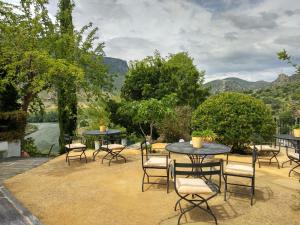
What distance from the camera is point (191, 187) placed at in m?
4.13

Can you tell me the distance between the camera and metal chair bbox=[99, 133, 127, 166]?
8.18m

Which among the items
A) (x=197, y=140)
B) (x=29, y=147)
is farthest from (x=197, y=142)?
(x=29, y=147)

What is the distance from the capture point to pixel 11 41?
9.85m

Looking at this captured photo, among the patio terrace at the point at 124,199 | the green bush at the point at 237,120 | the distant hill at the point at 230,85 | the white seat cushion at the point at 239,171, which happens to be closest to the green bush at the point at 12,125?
the patio terrace at the point at 124,199

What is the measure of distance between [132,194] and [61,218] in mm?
1514

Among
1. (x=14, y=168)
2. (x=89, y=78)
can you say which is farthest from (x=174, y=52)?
(x=14, y=168)

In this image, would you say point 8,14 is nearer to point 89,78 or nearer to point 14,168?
point 89,78

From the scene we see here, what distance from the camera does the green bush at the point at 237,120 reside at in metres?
9.45

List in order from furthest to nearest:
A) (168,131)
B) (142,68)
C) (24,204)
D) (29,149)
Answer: (142,68) → (168,131) → (29,149) → (24,204)

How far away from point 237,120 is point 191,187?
19.2 feet

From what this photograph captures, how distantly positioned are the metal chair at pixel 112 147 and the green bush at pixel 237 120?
315cm

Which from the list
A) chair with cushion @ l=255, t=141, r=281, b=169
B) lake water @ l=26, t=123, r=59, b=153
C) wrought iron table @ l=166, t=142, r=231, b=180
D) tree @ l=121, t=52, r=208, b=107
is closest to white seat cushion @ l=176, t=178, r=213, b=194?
wrought iron table @ l=166, t=142, r=231, b=180

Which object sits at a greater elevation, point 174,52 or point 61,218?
point 174,52

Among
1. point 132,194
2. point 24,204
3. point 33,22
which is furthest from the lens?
point 33,22
